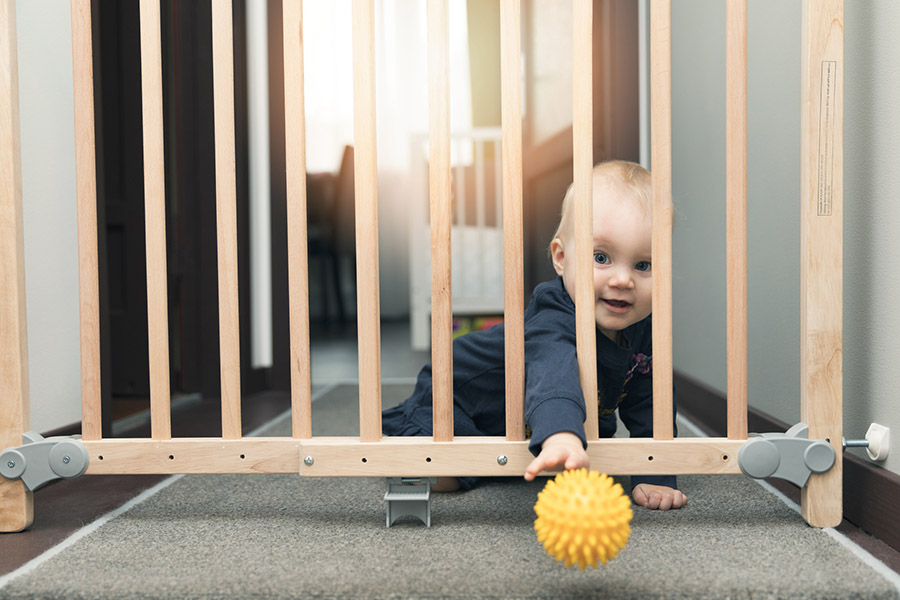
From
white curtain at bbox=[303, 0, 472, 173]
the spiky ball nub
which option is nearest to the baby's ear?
the spiky ball nub

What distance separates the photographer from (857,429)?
2.59ft

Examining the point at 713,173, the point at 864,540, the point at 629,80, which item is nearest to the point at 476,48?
the point at 629,80

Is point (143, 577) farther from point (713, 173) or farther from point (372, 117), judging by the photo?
point (713, 173)

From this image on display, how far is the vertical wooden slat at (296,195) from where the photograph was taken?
721 millimetres

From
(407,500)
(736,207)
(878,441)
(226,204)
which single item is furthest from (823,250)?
(226,204)

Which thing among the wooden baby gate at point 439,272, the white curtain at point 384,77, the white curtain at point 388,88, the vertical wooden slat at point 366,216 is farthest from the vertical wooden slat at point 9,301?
the white curtain at point 384,77

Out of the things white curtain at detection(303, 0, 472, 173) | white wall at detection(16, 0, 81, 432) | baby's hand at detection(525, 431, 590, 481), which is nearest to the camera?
baby's hand at detection(525, 431, 590, 481)

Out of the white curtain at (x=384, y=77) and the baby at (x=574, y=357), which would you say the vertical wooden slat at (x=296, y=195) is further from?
the white curtain at (x=384, y=77)

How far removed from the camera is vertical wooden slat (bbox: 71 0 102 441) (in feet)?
2.42

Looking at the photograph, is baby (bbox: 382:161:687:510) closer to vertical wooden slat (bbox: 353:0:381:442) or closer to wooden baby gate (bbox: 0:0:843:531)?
wooden baby gate (bbox: 0:0:843:531)

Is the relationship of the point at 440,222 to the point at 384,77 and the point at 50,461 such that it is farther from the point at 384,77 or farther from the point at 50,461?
the point at 384,77

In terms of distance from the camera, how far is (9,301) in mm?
744

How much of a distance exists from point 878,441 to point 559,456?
1.24 ft

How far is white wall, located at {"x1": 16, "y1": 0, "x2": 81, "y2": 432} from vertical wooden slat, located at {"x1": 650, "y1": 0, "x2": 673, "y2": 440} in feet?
2.91
